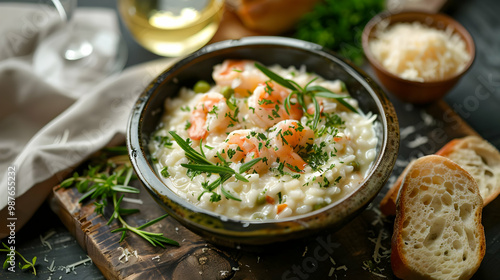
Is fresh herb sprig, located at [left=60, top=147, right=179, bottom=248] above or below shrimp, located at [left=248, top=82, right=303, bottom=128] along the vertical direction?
below

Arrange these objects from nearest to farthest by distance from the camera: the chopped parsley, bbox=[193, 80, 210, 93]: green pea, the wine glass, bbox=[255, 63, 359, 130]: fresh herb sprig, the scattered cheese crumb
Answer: the chopped parsley < bbox=[255, 63, 359, 130]: fresh herb sprig < bbox=[193, 80, 210, 93]: green pea < the scattered cheese crumb < the wine glass

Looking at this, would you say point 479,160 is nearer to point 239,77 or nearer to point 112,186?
point 239,77

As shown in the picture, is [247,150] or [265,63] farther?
[265,63]

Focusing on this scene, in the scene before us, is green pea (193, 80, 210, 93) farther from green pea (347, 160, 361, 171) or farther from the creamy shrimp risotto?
green pea (347, 160, 361, 171)

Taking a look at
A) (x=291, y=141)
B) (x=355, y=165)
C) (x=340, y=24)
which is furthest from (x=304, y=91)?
(x=340, y=24)

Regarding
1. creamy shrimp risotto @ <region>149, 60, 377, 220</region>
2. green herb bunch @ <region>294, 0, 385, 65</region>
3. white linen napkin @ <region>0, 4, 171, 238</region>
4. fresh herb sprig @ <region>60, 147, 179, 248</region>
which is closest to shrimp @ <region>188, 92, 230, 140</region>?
creamy shrimp risotto @ <region>149, 60, 377, 220</region>

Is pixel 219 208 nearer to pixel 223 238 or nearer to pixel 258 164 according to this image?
pixel 223 238

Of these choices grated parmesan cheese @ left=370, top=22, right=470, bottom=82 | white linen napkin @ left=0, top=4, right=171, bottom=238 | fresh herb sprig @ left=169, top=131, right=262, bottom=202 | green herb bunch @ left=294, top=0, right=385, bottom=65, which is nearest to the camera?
fresh herb sprig @ left=169, top=131, right=262, bottom=202
